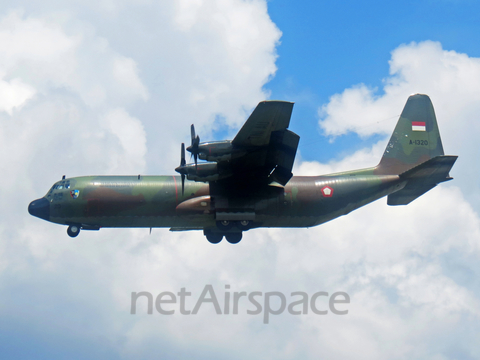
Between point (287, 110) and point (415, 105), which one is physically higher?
point (415, 105)

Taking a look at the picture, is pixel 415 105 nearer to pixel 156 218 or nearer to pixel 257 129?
pixel 257 129

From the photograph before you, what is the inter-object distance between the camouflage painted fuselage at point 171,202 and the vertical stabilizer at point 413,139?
4427mm

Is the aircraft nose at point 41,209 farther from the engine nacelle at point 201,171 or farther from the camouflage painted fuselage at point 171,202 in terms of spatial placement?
the engine nacelle at point 201,171

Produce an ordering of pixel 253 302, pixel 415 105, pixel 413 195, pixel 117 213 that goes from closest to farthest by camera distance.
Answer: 1. pixel 253 302
2. pixel 117 213
3. pixel 413 195
4. pixel 415 105

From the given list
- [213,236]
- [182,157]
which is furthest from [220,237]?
[182,157]

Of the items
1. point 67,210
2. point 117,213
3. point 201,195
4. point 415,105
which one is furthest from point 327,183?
point 67,210

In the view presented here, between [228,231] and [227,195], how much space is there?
1.76 meters

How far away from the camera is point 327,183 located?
27125 millimetres

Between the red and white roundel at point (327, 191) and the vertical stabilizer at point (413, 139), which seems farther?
the vertical stabilizer at point (413, 139)

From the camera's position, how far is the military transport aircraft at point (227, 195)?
24875mm

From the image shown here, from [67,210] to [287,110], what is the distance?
37.7 feet

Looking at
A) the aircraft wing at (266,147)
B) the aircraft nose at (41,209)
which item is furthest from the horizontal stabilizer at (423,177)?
the aircraft nose at (41,209)

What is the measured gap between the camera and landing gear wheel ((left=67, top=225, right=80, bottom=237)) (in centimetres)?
2619

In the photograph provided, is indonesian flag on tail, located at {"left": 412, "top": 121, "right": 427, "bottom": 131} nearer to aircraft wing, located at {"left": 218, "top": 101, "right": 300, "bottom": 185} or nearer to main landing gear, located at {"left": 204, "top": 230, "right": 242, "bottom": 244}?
aircraft wing, located at {"left": 218, "top": 101, "right": 300, "bottom": 185}
